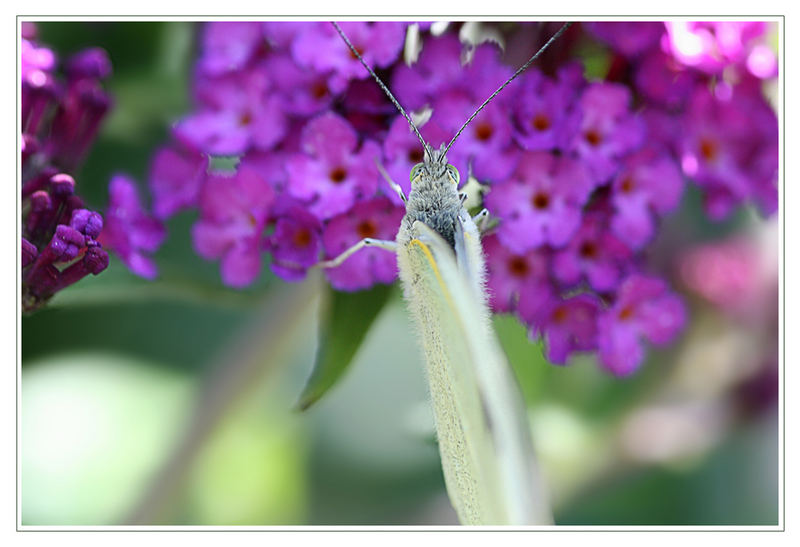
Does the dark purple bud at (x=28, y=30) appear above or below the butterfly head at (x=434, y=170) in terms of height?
above

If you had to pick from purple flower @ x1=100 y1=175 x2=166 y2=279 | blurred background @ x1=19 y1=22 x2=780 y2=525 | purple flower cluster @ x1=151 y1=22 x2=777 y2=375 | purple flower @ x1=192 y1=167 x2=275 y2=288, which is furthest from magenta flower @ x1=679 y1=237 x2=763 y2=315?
purple flower @ x1=100 y1=175 x2=166 y2=279

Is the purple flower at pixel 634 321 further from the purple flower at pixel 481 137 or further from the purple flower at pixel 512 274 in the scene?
the purple flower at pixel 481 137

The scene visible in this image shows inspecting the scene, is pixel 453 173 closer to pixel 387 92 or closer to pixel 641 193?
pixel 387 92

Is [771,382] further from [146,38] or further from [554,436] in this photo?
[146,38]

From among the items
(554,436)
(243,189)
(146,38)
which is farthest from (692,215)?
(146,38)

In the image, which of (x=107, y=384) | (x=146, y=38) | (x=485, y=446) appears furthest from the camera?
(x=107, y=384)

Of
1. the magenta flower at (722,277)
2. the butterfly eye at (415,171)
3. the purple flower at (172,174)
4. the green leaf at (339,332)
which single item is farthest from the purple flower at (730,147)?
the purple flower at (172,174)
